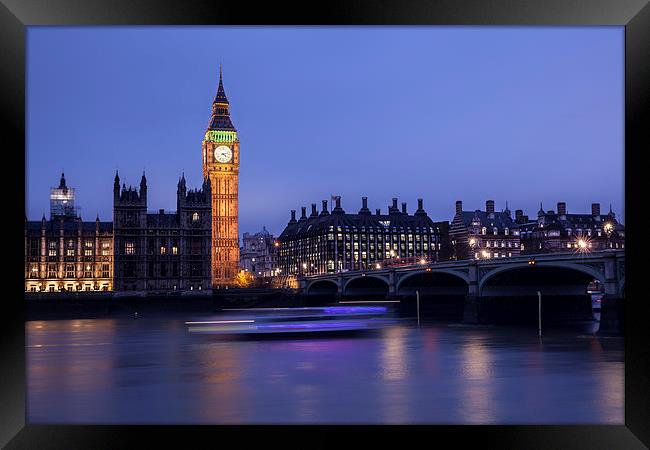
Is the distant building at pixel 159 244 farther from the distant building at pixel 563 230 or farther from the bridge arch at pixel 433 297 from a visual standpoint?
the distant building at pixel 563 230

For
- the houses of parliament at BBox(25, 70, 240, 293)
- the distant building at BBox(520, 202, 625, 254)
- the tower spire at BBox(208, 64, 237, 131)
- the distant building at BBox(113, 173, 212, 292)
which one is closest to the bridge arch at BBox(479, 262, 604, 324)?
the distant building at BBox(520, 202, 625, 254)

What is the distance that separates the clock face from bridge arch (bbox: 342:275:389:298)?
47193 mm

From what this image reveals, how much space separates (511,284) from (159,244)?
182 feet

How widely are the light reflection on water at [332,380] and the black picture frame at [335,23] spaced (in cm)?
330

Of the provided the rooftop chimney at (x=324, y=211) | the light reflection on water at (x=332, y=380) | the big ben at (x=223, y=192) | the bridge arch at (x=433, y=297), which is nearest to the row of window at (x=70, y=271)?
the big ben at (x=223, y=192)

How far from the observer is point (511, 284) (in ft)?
172

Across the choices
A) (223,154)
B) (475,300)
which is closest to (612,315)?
(475,300)

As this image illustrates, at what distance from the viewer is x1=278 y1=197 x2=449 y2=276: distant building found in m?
130

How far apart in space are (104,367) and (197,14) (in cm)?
1869

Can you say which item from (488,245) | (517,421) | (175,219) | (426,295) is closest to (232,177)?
(175,219)

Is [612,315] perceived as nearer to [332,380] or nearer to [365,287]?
[332,380]

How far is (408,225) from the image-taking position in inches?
5315

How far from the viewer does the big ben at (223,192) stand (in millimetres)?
118125

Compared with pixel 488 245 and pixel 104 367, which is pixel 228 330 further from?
pixel 488 245
